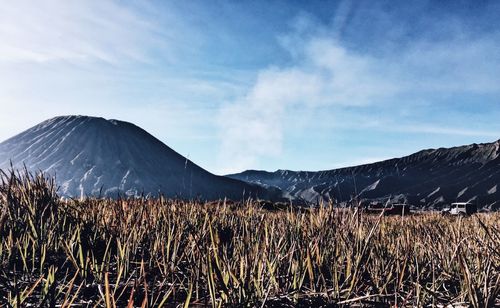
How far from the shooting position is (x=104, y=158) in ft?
455

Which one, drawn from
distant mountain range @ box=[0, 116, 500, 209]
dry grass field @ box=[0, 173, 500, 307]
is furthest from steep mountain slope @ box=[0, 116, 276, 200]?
dry grass field @ box=[0, 173, 500, 307]

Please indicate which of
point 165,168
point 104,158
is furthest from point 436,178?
point 104,158

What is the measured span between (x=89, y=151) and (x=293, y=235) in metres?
149

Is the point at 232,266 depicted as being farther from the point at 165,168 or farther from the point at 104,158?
the point at 165,168

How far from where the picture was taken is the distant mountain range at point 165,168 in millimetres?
106062

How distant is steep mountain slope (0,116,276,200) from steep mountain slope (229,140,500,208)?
31.4 meters

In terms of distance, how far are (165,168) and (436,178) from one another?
82783 millimetres

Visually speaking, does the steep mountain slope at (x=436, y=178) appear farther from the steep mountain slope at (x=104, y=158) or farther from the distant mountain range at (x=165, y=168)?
the steep mountain slope at (x=104, y=158)

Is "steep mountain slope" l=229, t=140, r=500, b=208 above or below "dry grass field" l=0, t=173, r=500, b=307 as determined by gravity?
above

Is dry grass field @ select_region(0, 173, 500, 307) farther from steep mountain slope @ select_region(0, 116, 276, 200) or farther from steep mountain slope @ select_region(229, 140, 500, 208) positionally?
steep mountain slope @ select_region(0, 116, 276, 200)

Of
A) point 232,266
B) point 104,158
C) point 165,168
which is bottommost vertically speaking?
point 232,266

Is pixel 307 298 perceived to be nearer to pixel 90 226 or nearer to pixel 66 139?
pixel 90 226

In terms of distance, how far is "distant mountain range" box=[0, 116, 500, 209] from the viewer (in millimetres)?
106062

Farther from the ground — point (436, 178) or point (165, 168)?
point (436, 178)
